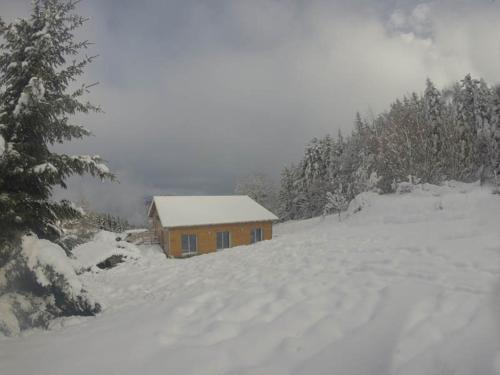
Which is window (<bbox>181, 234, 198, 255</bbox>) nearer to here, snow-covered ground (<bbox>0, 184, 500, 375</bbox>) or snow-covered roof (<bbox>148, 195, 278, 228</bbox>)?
snow-covered roof (<bbox>148, 195, 278, 228</bbox>)

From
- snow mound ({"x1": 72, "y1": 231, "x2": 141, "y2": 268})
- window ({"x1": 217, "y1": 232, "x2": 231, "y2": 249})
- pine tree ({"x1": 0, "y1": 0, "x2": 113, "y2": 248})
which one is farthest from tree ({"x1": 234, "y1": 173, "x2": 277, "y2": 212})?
pine tree ({"x1": 0, "y1": 0, "x2": 113, "y2": 248})

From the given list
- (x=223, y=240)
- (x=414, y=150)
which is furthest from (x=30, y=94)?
(x=414, y=150)

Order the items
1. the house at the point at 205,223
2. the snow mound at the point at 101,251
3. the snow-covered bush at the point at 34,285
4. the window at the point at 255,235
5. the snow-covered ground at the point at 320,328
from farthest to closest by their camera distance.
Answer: the window at the point at 255,235 → the house at the point at 205,223 → the snow mound at the point at 101,251 → the snow-covered bush at the point at 34,285 → the snow-covered ground at the point at 320,328

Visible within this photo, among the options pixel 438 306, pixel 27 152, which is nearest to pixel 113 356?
pixel 438 306

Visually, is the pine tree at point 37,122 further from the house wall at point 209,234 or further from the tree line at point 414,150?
the tree line at point 414,150

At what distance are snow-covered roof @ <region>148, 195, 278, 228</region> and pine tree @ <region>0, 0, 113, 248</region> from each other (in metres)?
17.5

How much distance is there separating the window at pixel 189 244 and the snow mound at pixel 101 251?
6293mm

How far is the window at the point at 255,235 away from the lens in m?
28.4

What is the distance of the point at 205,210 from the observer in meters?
28.0

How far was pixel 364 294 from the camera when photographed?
159 inches

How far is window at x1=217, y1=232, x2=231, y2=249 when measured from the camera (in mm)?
26484

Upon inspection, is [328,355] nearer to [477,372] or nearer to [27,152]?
[477,372]

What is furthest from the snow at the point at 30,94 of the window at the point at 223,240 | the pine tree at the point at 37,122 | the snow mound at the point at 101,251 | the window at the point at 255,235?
the window at the point at 255,235

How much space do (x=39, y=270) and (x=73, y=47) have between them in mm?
5352
